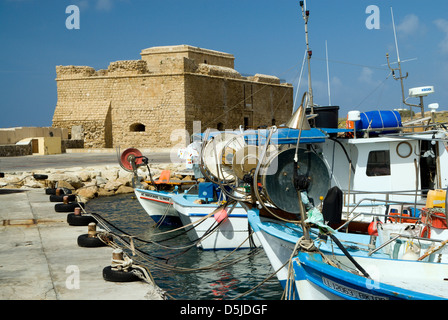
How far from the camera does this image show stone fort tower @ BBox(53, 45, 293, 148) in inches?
1256

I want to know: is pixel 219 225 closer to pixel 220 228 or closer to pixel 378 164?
pixel 220 228

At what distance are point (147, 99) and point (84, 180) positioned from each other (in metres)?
12.5

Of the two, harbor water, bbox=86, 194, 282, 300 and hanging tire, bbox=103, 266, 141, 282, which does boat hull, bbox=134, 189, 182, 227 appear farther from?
hanging tire, bbox=103, 266, 141, 282

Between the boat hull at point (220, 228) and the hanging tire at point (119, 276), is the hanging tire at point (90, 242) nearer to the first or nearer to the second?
the hanging tire at point (119, 276)

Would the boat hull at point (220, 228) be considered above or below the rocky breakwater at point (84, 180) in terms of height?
below

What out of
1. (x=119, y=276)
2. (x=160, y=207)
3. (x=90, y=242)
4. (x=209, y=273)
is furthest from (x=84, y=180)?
(x=119, y=276)

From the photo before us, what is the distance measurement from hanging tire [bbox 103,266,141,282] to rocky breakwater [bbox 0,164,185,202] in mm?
11577

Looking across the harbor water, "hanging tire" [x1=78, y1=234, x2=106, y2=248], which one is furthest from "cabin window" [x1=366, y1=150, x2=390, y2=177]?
"hanging tire" [x1=78, y1=234, x2=106, y2=248]

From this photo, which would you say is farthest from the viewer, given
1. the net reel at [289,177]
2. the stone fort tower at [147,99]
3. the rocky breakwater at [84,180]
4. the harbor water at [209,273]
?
the stone fort tower at [147,99]

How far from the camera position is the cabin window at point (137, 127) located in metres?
32.9

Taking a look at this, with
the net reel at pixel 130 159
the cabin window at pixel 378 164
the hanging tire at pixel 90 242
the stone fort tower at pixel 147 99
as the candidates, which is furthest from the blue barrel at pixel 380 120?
the stone fort tower at pixel 147 99

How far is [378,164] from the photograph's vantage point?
9117mm

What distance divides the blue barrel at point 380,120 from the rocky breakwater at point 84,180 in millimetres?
9655
